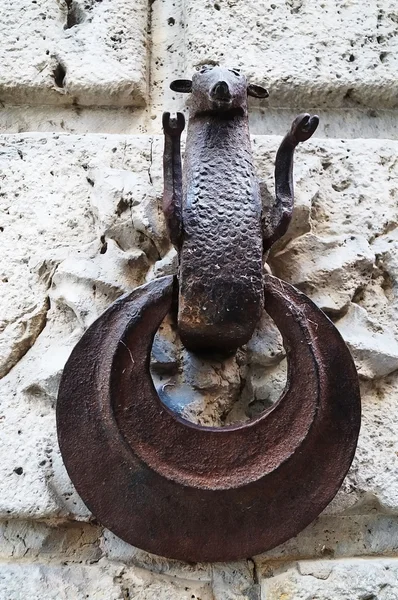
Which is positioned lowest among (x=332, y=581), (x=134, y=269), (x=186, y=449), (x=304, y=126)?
(x=332, y=581)

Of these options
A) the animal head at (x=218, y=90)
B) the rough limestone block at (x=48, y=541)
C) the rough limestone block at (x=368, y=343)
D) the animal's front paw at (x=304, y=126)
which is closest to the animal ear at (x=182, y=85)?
the animal head at (x=218, y=90)

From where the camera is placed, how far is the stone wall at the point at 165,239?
0.55 m

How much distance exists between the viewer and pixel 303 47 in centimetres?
69

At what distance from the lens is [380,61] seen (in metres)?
0.70

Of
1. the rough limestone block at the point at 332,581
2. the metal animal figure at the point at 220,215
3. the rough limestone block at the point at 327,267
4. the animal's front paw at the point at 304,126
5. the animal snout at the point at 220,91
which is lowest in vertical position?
the rough limestone block at the point at 332,581

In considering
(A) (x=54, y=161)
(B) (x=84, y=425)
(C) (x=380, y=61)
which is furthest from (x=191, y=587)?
(C) (x=380, y=61)

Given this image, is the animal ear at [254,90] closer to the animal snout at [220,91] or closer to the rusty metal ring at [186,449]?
the animal snout at [220,91]

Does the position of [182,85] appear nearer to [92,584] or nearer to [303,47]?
[303,47]

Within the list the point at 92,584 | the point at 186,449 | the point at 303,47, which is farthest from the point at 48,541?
the point at 303,47

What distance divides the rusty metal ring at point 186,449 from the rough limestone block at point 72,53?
10.8 inches

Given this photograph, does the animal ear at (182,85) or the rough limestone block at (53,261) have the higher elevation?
the animal ear at (182,85)

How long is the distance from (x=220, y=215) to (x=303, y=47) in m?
0.30

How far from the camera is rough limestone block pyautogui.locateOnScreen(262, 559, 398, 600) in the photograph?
541 mm

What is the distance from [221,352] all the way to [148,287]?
9cm
